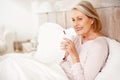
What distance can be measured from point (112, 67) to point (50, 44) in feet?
2.35

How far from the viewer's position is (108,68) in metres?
1.22

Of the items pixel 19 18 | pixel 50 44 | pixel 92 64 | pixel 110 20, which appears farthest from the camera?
pixel 19 18

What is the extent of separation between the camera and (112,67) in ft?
4.01

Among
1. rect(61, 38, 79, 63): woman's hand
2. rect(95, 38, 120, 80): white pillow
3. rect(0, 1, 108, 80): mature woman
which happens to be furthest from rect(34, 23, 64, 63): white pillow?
rect(95, 38, 120, 80): white pillow

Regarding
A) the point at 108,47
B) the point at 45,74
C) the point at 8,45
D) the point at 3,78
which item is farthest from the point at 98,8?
the point at 8,45

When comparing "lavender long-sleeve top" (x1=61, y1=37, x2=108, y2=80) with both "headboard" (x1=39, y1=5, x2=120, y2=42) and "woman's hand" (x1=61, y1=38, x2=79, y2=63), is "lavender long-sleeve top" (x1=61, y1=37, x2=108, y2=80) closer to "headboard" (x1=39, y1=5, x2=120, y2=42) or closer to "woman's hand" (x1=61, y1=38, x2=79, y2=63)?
"woman's hand" (x1=61, y1=38, x2=79, y2=63)

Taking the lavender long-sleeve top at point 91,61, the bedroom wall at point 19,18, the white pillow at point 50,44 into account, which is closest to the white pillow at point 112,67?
the lavender long-sleeve top at point 91,61

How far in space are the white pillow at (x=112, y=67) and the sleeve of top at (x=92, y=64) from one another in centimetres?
3

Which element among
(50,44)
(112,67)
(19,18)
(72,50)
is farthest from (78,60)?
(19,18)

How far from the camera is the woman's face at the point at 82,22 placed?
52.2 inches

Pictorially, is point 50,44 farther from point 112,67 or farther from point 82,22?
point 112,67

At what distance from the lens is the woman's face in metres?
1.33

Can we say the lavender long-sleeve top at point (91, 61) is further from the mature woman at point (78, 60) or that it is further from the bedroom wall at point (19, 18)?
the bedroom wall at point (19, 18)

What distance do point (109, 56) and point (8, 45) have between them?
1.37 metres
